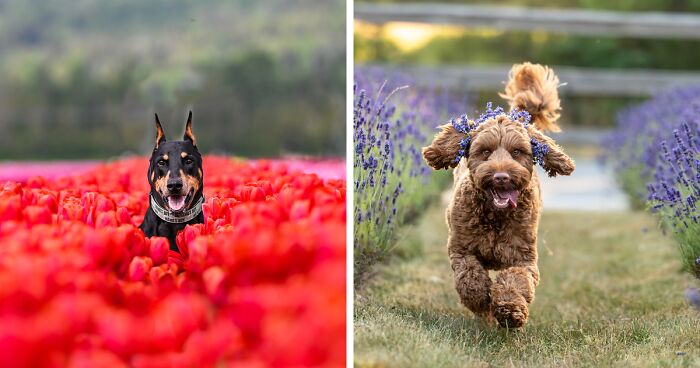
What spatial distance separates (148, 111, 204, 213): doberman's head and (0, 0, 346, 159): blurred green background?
17.1 feet

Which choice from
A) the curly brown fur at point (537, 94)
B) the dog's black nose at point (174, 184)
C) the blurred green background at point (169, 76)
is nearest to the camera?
the dog's black nose at point (174, 184)

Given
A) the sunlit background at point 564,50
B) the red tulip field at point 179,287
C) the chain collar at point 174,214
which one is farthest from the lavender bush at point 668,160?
the sunlit background at point 564,50

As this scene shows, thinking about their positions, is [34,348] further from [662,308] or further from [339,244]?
[662,308]

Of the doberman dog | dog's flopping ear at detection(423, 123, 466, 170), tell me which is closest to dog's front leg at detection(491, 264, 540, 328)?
dog's flopping ear at detection(423, 123, 466, 170)

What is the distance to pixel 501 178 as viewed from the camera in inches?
112

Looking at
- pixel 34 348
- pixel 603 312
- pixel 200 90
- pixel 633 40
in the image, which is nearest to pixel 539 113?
pixel 603 312

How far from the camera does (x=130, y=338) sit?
66.9 inches

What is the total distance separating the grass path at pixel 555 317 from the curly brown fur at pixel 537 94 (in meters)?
0.60

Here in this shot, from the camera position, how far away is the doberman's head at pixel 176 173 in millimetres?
2520

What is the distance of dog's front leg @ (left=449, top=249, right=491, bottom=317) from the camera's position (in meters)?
2.99

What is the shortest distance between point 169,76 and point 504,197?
6.90 m

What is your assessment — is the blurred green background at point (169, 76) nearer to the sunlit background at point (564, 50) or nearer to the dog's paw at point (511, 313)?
the sunlit background at point (564, 50)

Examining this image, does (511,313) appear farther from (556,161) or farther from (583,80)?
(583,80)

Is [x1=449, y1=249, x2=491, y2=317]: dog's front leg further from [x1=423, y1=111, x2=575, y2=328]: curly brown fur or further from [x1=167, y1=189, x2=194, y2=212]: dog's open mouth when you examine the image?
[x1=167, y1=189, x2=194, y2=212]: dog's open mouth
